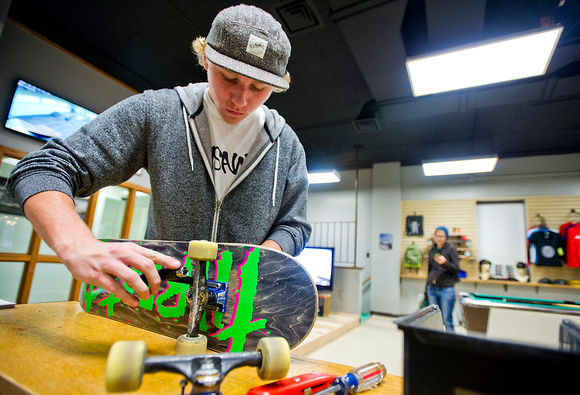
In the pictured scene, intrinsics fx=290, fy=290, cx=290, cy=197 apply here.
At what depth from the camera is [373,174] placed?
7.05 m

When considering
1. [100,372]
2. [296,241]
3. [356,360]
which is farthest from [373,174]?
[100,372]

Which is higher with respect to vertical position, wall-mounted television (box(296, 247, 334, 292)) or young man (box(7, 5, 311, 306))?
young man (box(7, 5, 311, 306))

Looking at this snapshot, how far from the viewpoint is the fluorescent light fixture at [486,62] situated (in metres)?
2.01

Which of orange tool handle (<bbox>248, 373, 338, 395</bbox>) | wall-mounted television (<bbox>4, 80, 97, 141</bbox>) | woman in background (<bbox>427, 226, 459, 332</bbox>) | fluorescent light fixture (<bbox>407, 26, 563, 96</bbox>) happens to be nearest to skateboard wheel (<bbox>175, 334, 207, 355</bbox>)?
orange tool handle (<bbox>248, 373, 338, 395</bbox>)

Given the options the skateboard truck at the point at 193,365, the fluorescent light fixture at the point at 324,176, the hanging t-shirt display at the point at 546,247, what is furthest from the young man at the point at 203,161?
the hanging t-shirt display at the point at 546,247

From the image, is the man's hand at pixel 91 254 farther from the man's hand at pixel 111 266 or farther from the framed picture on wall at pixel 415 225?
the framed picture on wall at pixel 415 225

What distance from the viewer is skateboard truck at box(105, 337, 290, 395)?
0.93ft

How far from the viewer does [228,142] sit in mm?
1003

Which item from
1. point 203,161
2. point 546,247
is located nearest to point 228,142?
point 203,161

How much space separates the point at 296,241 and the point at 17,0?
146 inches

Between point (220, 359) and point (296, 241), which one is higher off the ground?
point (296, 241)

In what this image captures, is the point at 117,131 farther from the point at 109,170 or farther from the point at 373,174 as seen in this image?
the point at 373,174

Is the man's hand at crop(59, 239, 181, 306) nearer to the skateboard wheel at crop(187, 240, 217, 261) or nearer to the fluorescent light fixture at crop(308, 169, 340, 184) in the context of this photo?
the skateboard wheel at crop(187, 240, 217, 261)

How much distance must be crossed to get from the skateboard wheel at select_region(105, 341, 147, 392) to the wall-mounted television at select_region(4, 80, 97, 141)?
11.3ft
